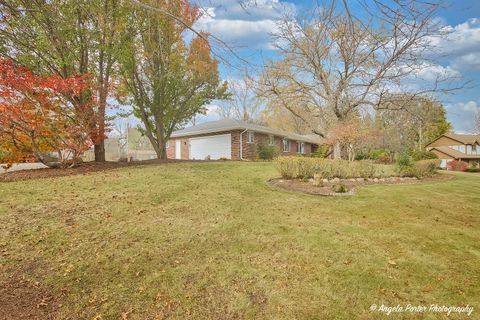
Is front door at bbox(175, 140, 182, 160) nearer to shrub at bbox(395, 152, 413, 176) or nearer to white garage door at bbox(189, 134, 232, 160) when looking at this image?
white garage door at bbox(189, 134, 232, 160)

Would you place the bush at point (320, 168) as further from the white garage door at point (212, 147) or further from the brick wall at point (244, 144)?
the white garage door at point (212, 147)

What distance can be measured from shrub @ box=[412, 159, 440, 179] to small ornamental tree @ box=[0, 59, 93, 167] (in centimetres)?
1511

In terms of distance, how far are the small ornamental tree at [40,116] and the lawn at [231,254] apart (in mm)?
3316

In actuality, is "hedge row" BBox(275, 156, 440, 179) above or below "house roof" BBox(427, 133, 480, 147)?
below

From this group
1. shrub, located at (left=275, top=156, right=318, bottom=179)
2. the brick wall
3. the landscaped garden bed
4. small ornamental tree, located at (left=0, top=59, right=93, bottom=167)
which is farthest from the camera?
the brick wall

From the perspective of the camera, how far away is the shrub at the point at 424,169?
12742 mm

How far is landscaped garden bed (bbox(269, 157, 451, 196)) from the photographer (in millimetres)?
8867

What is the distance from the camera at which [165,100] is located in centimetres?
1501

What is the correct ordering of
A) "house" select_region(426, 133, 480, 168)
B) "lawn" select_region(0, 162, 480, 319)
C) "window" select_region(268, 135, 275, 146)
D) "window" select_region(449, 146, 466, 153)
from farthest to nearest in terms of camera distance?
"window" select_region(449, 146, 466, 153)
"house" select_region(426, 133, 480, 168)
"window" select_region(268, 135, 275, 146)
"lawn" select_region(0, 162, 480, 319)

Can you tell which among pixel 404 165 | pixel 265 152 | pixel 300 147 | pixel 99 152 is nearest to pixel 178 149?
pixel 265 152

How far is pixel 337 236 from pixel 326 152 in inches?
982

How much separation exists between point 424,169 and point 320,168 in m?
6.82

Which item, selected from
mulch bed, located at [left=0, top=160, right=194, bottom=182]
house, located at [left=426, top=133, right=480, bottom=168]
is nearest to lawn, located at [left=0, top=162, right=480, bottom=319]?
mulch bed, located at [left=0, top=160, right=194, bottom=182]

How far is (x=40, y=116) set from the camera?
948 cm
